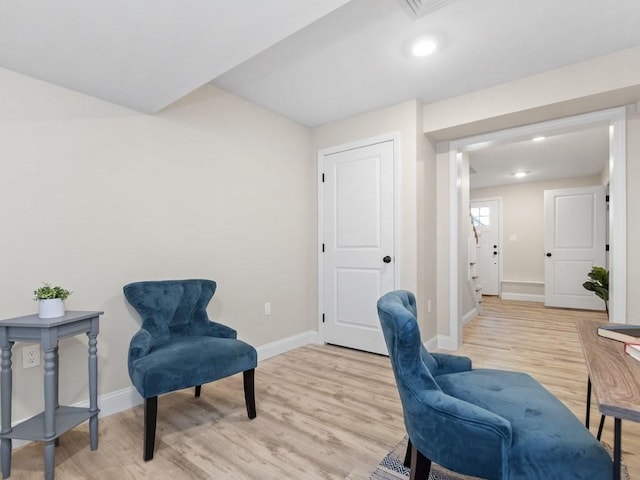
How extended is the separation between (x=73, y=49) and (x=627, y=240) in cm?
388

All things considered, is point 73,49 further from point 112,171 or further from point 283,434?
point 283,434

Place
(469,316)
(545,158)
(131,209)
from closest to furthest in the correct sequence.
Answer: (131,209) < (469,316) < (545,158)

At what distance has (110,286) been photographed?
84.5 inches

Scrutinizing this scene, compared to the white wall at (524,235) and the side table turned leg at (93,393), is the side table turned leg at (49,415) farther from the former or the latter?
the white wall at (524,235)

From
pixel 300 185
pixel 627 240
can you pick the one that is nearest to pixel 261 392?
pixel 300 185

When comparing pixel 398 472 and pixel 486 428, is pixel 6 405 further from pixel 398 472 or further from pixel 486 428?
pixel 486 428

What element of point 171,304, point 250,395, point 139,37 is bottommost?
point 250,395

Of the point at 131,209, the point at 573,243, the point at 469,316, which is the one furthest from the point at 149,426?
the point at 573,243

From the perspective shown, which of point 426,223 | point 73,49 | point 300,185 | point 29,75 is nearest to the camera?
point 73,49

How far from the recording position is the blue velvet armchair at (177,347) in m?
1.67

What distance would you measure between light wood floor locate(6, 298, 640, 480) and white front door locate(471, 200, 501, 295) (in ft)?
13.6

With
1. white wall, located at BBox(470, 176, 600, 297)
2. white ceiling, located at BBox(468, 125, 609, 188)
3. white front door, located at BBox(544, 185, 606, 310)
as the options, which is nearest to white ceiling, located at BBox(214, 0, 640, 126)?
white ceiling, located at BBox(468, 125, 609, 188)

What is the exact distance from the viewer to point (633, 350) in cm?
115

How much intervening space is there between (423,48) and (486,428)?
2204mm
